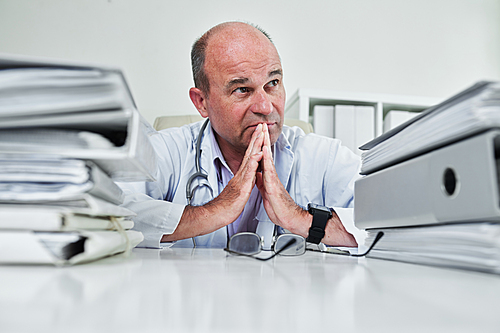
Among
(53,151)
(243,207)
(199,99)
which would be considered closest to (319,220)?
(243,207)

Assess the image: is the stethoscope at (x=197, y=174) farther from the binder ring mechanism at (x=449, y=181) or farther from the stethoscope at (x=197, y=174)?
the binder ring mechanism at (x=449, y=181)

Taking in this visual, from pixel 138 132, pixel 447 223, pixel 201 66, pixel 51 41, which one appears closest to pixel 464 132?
pixel 447 223

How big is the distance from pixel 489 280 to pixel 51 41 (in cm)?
297

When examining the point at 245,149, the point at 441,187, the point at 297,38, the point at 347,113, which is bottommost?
the point at 441,187

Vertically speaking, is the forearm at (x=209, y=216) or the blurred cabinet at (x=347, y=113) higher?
the blurred cabinet at (x=347, y=113)

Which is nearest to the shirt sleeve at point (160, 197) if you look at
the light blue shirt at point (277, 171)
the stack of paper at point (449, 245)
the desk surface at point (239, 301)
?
the light blue shirt at point (277, 171)

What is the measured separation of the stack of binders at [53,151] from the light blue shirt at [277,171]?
95 cm

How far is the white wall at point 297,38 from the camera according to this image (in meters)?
2.61

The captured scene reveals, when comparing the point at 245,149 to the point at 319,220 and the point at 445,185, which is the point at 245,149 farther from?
the point at 445,185

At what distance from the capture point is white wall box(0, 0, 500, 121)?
8.57ft

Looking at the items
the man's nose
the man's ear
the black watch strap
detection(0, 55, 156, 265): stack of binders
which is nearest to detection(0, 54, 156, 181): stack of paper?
detection(0, 55, 156, 265): stack of binders

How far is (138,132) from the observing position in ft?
1.41

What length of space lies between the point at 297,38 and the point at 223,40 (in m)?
1.57

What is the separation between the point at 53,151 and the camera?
1.36 ft
